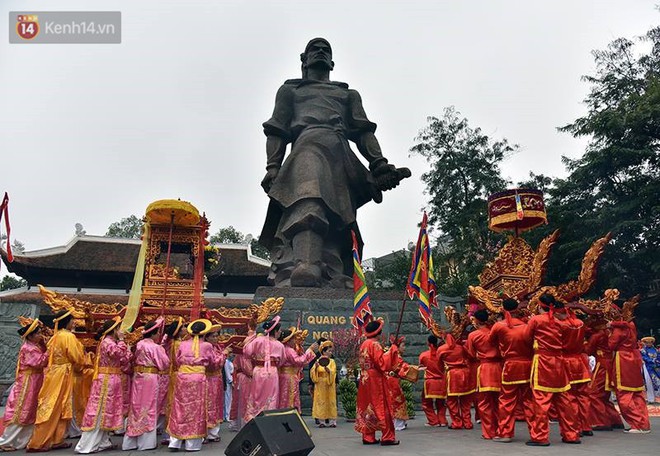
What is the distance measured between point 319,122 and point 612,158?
1055 centimetres

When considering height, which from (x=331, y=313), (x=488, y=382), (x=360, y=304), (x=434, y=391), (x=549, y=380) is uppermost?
(x=360, y=304)

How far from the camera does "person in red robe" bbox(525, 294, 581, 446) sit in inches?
238

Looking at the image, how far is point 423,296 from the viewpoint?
8.17 meters

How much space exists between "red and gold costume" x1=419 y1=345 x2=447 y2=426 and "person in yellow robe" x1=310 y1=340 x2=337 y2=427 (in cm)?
151

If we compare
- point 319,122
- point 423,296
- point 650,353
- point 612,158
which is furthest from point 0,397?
point 612,158

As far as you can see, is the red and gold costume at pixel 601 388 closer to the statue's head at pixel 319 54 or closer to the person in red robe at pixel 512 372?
the person in red robe at pixel 512 372

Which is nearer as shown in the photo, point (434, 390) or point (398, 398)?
point (398, 398)

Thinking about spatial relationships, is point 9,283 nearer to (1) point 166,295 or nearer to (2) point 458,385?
(1) point 166,295

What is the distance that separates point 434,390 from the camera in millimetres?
8367

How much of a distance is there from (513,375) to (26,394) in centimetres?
611

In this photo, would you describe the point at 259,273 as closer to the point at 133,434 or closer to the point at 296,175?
the point at 296,175

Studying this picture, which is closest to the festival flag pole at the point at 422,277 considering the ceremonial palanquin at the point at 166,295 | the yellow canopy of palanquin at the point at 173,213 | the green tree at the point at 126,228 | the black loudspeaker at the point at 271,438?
the ceremonial palanquin at the point at 166,295

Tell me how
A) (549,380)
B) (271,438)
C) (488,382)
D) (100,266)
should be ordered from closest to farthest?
(271,438)
(549,380)
(488,382)
(100,266)


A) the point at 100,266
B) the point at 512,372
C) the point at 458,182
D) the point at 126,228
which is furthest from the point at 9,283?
the point at 512,372
